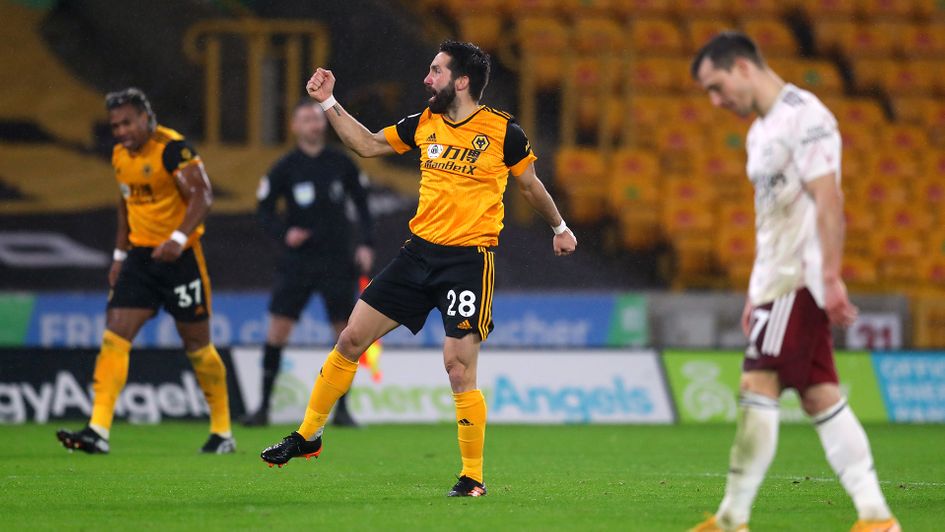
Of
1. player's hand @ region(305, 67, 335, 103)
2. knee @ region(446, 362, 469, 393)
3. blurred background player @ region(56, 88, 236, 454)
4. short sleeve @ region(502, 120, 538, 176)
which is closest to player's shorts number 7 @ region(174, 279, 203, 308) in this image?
blurred background player @ region(56, 88, 236, 454)

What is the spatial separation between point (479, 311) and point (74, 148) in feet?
35.3

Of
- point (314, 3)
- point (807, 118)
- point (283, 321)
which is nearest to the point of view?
point (807, 118)

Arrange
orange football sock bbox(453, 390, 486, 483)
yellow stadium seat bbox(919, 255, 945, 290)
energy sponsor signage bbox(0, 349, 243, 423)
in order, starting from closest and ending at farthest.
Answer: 1. orange football sock bbox(453, 390, 486, 483)
2. energy sponsor signage bbox(0, 349, 243, 423)
3. yellow stadium seat bbox(919, 255, 945, 290)

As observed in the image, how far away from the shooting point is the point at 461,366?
23.0 ft

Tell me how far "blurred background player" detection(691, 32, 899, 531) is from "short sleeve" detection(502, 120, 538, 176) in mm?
1812

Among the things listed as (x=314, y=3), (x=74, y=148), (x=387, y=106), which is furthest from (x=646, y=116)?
(x=74, y=148)

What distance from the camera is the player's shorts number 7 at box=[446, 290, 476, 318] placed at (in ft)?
22.9

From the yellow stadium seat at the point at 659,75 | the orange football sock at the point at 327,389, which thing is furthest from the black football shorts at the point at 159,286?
the yellow stadium seat at the point at 659,75

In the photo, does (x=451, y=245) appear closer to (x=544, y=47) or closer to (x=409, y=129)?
(x=409, y=129)

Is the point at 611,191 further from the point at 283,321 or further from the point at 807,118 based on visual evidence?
the point at 807,118

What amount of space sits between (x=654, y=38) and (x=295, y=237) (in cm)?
890

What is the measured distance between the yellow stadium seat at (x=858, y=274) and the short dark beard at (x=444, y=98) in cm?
1062

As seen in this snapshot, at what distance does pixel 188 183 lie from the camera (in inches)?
358

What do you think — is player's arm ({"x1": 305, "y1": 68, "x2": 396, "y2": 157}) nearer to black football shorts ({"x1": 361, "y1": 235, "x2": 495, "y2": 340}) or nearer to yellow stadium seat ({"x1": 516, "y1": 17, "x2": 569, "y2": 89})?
black football shorts ({"x1": 361, "y1": 235, "x2": 495, "y2": 340})
